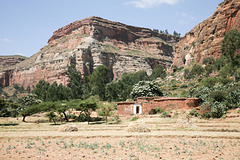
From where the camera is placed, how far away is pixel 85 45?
112 meters

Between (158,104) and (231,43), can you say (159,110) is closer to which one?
(158,104)

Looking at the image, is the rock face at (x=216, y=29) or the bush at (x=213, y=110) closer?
the bush at (x=213, y=110)

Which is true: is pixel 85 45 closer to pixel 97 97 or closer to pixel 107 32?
pixel 107 32

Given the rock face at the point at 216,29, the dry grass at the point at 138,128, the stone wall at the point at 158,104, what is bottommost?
the dry grass at the point at 138,128

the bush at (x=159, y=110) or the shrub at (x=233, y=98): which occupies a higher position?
the shrub at (x=233, y=98)

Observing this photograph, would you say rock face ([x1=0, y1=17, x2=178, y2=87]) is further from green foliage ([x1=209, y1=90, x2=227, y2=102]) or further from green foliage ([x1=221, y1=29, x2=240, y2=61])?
green foliage ([x1=209, y1=90, x2=227, y2=102])

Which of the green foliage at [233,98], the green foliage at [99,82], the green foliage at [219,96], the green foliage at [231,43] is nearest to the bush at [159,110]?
the green foliage at [219,96]

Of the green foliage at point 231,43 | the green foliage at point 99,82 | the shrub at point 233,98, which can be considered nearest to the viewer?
the shrub at point 233,98

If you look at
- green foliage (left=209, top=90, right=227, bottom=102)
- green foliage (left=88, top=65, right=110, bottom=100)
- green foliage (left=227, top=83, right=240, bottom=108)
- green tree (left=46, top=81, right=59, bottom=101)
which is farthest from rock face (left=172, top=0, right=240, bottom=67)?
green tree (left=46, top=81, right=59, bottom=101)

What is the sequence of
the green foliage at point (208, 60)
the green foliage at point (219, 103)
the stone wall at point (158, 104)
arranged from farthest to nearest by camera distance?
the green foliage at point (208, 60), the stone wall at point (158, 104), the green foliage at point (219, 103)

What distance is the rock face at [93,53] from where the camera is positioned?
10833 cm

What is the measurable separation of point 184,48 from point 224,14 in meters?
29.8

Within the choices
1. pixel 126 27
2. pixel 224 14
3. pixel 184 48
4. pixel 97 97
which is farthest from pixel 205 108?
pixel 126 27

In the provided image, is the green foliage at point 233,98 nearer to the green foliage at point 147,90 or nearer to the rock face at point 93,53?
the green foliage at point 147,90
